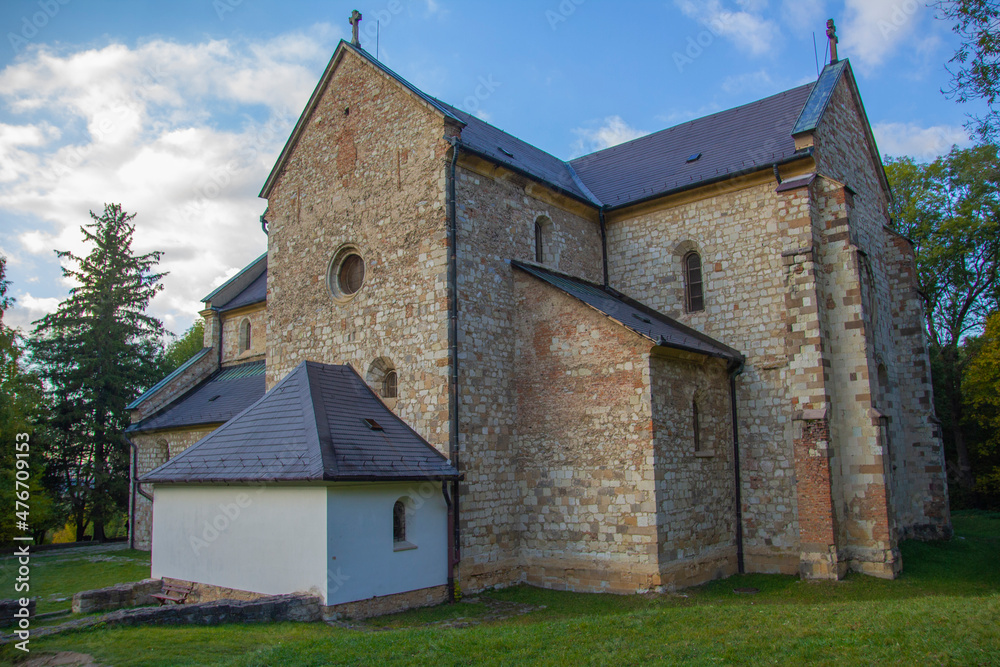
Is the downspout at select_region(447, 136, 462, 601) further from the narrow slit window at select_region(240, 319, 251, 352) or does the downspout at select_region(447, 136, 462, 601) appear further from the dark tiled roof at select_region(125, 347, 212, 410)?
the dark tiled roof at select_region(125, 347, 212, 410)

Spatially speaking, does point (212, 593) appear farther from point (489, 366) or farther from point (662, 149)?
point (662, 149)

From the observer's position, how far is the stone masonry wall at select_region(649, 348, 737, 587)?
13148 mm

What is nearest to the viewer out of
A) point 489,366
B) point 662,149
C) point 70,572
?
point 489,366

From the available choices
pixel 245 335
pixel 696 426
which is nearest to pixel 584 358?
pixel 696 426

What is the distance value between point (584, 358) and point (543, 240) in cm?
379

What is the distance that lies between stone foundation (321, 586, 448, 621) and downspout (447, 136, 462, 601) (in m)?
0.36

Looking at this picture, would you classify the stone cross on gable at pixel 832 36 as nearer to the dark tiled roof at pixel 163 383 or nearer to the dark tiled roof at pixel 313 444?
the dark tiled roof at pixel 313 444

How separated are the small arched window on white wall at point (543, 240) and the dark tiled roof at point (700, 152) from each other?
2530 mm

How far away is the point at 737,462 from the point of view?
15273 millimetres

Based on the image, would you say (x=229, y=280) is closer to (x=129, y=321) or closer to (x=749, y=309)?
(x=129, y=321)

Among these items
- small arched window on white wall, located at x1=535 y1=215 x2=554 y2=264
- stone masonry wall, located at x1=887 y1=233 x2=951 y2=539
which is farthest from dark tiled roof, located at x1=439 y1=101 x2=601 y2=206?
stone masonry wall, located at x1=887 y1=233 x2=951 y2=539

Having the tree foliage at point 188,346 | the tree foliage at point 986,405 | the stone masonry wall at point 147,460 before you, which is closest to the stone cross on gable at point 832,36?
the tree foliage at point 986,405

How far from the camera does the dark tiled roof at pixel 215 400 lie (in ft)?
72.1

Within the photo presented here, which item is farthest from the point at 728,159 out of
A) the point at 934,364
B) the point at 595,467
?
the point at 934,364
